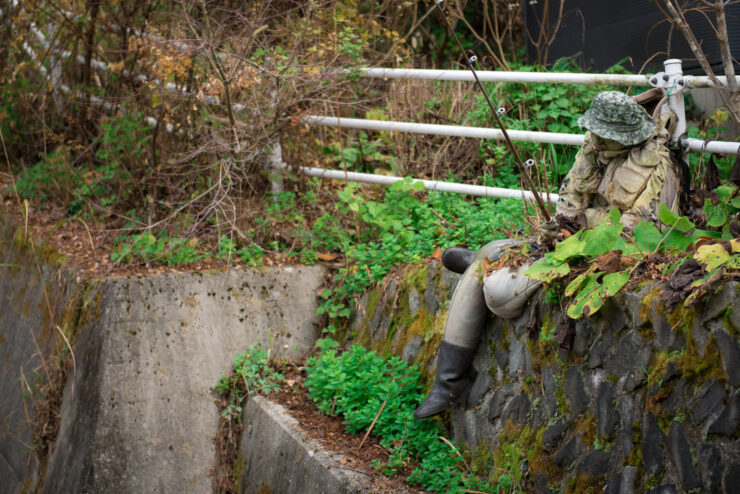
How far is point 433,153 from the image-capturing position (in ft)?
20.8

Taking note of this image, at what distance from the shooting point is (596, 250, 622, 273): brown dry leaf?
127 inches

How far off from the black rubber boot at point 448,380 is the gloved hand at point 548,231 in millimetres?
750

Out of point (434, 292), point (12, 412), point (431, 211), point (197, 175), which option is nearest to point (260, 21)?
point (197, 175)

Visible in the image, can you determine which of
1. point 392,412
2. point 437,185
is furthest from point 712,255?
point 437,185

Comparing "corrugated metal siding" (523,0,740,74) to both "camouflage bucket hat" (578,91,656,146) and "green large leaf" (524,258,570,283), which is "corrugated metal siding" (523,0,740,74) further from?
"green large leaf" (524,258,570,283)

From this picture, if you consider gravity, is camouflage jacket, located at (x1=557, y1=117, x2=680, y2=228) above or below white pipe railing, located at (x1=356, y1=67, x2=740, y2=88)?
below

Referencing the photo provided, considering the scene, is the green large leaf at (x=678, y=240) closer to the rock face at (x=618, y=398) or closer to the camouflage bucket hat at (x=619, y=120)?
the rock face at (x=618, y=398)

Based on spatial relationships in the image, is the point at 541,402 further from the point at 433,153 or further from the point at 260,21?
the point at 260,21

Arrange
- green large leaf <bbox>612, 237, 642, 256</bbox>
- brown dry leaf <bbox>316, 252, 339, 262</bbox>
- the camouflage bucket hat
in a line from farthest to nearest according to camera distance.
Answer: brown dry leaf <bbox>316, 252, 339, 262</bbox>, the camouflage bucket hat, green large leaf <bbox>612, 237, 642, 256</bbox>

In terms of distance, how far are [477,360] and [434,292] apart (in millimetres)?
797

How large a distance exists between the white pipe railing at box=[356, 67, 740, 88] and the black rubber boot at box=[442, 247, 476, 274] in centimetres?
130

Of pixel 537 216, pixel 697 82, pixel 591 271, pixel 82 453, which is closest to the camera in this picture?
pixel 591 271

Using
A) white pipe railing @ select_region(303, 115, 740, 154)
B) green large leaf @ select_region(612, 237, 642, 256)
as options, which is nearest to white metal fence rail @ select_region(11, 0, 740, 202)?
white pipe railing @ select_region(303, 115, 740, 154)

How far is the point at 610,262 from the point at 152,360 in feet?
10.8
